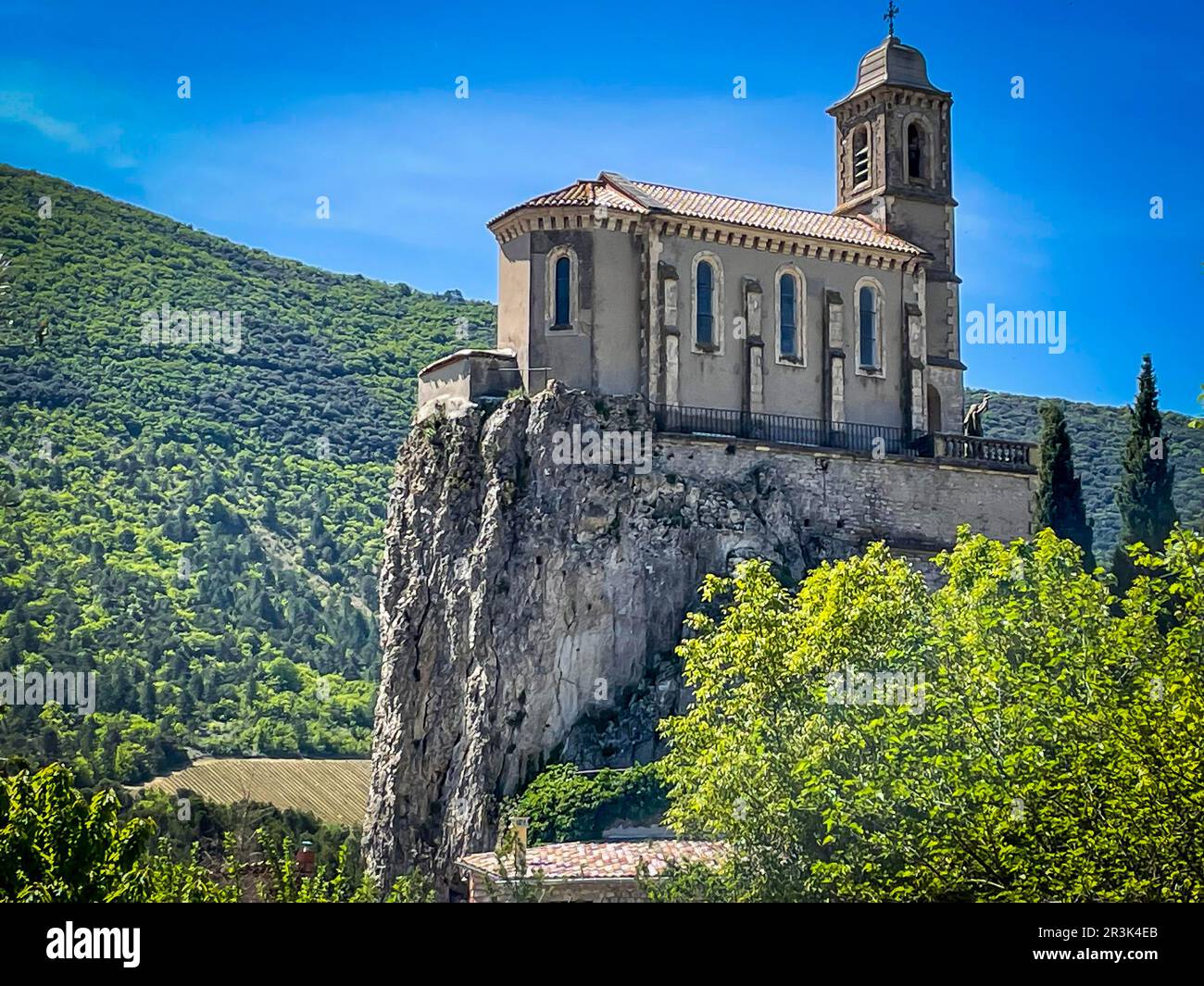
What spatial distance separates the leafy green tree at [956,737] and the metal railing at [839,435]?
11061 mm

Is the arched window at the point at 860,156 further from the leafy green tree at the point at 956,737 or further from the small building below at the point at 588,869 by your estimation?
the small building below at the point at 588,869

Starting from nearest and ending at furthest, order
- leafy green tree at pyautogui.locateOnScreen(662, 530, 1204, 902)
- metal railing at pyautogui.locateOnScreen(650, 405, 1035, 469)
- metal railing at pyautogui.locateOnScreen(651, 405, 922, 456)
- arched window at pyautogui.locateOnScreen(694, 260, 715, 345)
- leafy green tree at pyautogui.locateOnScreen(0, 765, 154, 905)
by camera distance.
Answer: leafy green tree at pyautogui.locateOnScreen(662, 530, 1204, 902)
leafy green tree at pyautogui.locateOnScreen(0, 765, 154, 905)
metal railing at pyautogui.locateOnScreen(651, 405, 922, 456)
metal railing at pyautogui.locateOnScreen(650, 405, 1035, 469)
arched window at pyautogui.locateOnScreen(694, 260, 715, 345)

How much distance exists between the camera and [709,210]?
5541 centimetres

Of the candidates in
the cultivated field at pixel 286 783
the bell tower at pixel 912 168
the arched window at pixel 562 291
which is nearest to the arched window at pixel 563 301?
the arched window at pixel 562 291

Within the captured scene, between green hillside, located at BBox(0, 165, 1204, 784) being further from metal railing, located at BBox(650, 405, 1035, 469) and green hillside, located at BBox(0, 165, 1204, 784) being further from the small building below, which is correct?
the small building below

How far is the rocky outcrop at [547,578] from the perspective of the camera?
4941 centimetres

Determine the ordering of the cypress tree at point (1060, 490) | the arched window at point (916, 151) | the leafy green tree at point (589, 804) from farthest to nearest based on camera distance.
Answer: the cypress tree at point (1060, 490) → the arched window at point (916, 151) → the leafy green tree at point (589, 804)

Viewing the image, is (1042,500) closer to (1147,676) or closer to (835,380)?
(835,380)

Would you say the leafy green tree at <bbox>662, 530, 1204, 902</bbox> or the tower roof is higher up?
the tower roof

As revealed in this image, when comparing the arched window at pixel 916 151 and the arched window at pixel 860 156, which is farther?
the arched window at pixel 860 156

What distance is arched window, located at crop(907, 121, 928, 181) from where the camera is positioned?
6047 centimetres

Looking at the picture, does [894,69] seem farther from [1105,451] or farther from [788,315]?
[1105,451]

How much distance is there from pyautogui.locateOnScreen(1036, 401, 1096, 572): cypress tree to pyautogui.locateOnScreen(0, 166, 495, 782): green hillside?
35.5m

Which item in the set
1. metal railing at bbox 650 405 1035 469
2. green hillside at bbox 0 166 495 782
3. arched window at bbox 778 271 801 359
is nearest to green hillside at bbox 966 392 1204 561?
metal railing at bbox 650 405 1035 469
